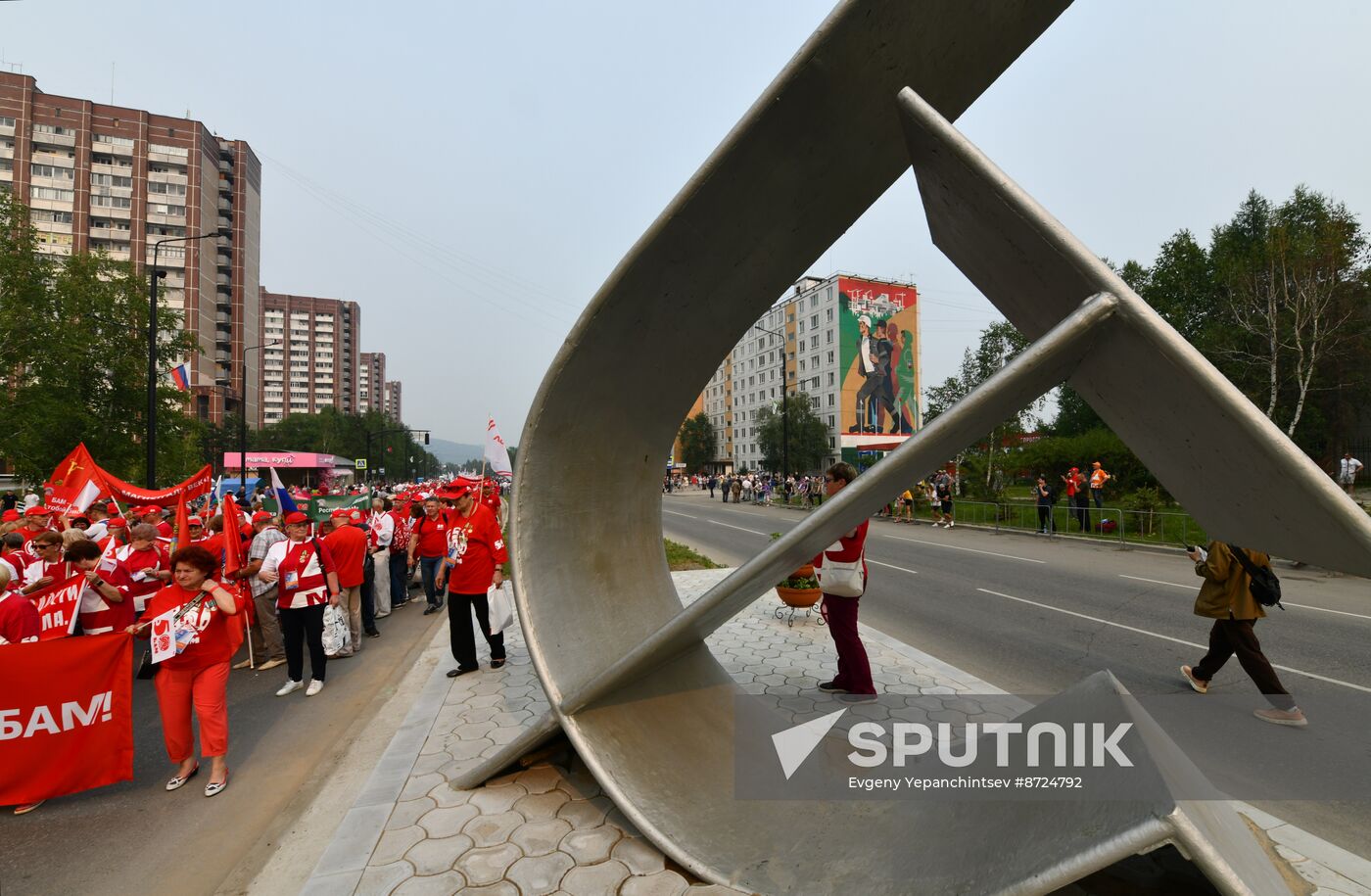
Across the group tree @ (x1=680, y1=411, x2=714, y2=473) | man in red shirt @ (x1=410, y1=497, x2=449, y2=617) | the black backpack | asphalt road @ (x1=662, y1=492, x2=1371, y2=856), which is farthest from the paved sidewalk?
tree @ (x1=680, y1=411, x2=714, y2=473)

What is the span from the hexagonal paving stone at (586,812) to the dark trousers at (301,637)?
3581 millimetres

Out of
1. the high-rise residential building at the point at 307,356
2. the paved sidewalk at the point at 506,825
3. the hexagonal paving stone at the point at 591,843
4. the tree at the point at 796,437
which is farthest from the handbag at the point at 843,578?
the high-rise residential building at the point at 307,356

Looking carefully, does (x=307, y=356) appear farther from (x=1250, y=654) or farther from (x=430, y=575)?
(x=1250, y=654)

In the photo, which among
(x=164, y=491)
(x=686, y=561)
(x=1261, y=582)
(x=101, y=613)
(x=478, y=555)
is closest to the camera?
(x=1261, y=582)

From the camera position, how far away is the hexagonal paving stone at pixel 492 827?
2994 millimetres

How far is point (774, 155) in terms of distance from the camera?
2.53m

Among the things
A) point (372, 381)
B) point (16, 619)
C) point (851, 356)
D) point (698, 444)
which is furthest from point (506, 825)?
point (372, 381)

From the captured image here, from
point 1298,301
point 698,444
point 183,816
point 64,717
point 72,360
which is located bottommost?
point 183,816

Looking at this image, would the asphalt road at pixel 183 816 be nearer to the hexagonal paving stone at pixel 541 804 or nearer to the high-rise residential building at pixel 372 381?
the hexagonal paving stone at pixel 541 804

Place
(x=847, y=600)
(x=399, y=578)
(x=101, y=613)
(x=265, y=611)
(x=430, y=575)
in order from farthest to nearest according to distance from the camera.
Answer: (x=399, y=578), (x=430, y=575), (x=265, y=611), (x=101, y=613), (x=847, y=600)

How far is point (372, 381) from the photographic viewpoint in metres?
154

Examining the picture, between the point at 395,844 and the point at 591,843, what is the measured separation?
3.18 feet

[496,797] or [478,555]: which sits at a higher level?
[478,555]

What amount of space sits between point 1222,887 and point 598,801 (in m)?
2.71
